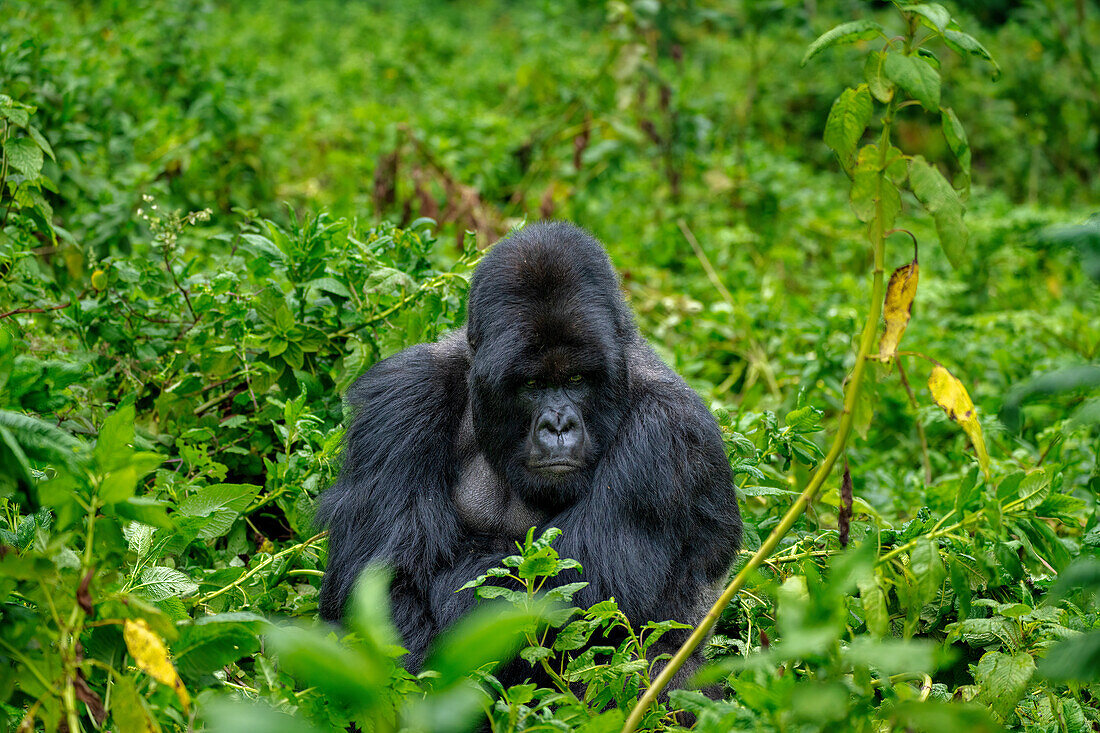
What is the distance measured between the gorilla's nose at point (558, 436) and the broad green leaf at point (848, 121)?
958 millimetres

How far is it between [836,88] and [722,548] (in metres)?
8.37

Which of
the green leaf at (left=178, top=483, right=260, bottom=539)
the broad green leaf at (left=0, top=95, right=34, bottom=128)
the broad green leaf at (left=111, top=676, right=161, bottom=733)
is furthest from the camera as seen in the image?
the broad green leaf at (left=0, top=95, right=34, bottom=128)

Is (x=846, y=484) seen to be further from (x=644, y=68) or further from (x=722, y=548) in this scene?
(x=644, y=68)

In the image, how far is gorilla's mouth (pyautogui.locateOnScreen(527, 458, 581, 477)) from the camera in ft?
8.86

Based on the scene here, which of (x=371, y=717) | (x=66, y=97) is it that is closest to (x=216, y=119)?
(x=66, y=97)

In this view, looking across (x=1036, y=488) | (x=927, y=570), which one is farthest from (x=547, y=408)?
(x=1036, y=488)

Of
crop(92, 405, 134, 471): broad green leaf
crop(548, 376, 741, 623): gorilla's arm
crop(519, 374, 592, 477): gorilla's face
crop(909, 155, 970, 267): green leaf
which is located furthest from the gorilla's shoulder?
crop(92, 405, 134, 471): broad green leaf

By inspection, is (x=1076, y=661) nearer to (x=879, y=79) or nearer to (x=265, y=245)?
(x=879, y=79)

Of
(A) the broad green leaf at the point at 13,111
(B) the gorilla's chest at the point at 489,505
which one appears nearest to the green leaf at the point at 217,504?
(B) the gorilla's chest at the point at 489,505

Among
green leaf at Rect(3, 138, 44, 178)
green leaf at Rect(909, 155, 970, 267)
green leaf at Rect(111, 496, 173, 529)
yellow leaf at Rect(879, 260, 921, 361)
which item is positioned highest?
green leaf at Rect(909, 155, 970, 267)

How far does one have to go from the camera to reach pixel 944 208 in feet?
6.94

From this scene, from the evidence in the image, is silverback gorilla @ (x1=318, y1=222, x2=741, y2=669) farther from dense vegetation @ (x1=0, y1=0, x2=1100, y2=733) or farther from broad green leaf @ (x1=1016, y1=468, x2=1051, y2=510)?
broad green leaf @ (x1=1016, y1=468, x2=1051, y2=510)

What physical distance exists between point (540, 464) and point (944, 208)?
1197 mm

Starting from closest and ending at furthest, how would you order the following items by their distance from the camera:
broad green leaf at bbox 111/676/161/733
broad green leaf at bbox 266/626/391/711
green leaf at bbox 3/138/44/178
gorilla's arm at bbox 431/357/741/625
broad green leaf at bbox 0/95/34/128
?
broad green leaf at bbox 266/626/391/711 → broad green leaf at bbox 111/676/161/733 → gorilla's arm at bbox 431/357/741/625 → broad green leaf at bbox 0/95/34/128 → green leaf at bbox 3/138/44/178
